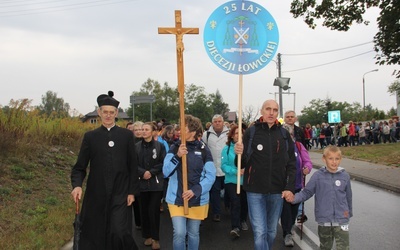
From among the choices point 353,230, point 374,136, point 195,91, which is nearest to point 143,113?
point 195,91

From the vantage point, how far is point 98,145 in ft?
14.2

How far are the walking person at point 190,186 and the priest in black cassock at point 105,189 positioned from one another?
0.46 meters

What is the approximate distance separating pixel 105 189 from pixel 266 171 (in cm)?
175

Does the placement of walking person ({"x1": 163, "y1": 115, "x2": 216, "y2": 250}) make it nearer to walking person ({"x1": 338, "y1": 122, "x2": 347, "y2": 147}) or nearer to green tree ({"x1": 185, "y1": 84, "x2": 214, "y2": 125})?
walking person ({"x1": 338, "y1": 122, "x2": 347, "y2": 147})

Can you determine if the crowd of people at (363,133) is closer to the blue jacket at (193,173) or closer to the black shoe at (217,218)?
the black shoe at (217,218)

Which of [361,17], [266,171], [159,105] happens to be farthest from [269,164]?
[159,105]

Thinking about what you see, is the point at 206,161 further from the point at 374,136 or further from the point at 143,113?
the point at 143,113

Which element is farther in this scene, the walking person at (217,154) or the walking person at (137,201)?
the walking person at (217,154)

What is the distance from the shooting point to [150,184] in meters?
6.04

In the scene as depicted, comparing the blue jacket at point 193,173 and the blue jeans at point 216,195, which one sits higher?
the blue jacket at point 193,173

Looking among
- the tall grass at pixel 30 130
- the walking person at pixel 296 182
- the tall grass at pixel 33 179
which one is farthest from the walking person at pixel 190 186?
the tall grass at pixel 30 130

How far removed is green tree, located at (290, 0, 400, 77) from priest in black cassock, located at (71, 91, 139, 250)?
10.8 meters

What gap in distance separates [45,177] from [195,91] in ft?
337

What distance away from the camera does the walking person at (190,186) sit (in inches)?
173
